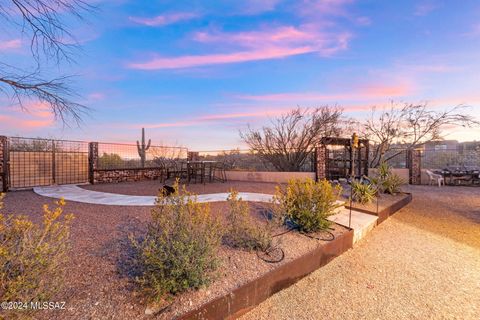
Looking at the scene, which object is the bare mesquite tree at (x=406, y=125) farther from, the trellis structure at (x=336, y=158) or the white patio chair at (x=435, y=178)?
the trellis structure at (x=336, y=158)

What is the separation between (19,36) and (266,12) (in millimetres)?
5444

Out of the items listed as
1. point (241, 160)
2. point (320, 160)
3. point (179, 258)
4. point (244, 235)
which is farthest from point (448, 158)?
point (179, 258)

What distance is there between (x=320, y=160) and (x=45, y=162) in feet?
35.4

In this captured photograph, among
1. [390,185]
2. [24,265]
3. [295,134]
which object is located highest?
[295,134]

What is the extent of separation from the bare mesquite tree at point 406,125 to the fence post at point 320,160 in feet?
15.8

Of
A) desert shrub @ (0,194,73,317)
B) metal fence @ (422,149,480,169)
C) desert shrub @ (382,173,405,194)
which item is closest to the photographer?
desert shrub @ (0,194,73,317)

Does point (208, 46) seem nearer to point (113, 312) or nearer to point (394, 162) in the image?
point (113, 312)

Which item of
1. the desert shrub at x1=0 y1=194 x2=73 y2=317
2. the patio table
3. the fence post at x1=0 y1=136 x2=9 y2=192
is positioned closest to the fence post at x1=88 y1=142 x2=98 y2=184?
the fence post at x1=0 y1=136 x2=9 y2=192

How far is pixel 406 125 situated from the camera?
12312mm

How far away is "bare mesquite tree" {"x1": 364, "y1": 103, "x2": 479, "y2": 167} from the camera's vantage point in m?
11.4

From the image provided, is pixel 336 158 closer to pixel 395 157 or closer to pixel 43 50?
pixel 395 157

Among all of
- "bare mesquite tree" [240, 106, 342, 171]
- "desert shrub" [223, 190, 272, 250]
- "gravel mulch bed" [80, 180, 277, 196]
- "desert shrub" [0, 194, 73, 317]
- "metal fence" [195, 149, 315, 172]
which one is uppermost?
"bare mesquite tree" [240, 106, 342, 171]

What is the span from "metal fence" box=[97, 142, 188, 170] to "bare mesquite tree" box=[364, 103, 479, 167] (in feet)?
37.6

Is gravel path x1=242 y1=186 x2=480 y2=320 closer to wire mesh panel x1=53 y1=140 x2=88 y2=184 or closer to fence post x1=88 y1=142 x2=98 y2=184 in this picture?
fence post x1=88 y1=142 x2=98 y2=184
